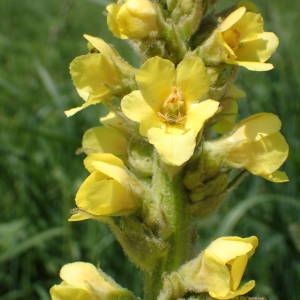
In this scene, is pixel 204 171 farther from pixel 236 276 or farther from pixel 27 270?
pixel 27 270

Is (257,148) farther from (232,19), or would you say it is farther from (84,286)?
(84,286)

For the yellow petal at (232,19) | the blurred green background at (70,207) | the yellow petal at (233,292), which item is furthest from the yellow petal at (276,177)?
the blurred green background at (70,207)

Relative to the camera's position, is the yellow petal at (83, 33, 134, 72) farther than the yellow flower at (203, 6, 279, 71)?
Yes

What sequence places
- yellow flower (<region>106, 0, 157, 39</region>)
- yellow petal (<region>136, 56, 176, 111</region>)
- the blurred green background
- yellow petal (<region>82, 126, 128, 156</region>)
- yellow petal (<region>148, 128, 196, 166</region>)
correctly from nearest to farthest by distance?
yellow petal (<region>148, 128, 196, 166</region>), yellow petal (<region>136, 56, 176, 111</region>), yellow flower (<region>106, 0, 157, 39</region>), yellow petal (<region>82, 126, 128, 156</region>), the blurred green background

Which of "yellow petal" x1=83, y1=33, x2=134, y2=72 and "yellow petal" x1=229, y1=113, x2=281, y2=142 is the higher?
"yellow petal" x1=83, y1=33, x2=134, y2=72

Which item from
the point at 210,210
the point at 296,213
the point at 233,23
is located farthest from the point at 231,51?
the point at 296,213

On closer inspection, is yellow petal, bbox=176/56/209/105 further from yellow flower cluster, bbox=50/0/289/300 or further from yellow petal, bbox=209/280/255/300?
yellow petal, bbox=209/280/255/300

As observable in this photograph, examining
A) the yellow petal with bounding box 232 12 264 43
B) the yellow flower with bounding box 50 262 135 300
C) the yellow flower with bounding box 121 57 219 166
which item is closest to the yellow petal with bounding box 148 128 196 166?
the yellow flower with bounding box 121 57 219 166

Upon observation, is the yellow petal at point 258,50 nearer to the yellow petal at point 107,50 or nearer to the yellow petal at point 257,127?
the yellow petal at point 257,127
